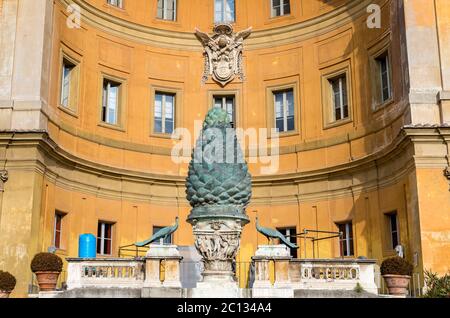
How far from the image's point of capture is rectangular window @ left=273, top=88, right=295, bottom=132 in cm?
2158

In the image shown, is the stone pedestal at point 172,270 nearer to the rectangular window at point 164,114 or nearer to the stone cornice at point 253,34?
the rectangular window at point 164,114

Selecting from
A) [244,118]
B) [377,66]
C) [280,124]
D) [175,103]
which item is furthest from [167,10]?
[377,66]

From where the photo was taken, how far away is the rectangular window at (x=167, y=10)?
73.8 ft

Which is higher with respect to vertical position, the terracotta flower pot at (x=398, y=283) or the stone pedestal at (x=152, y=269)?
the stone pedestal at (x=152, y=269)

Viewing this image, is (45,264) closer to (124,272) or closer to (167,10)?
(124,272)

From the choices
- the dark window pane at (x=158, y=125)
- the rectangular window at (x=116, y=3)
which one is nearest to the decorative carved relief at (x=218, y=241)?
the dark window pane at (x=158, y=125)

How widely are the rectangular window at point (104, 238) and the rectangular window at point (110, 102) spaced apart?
134 inches

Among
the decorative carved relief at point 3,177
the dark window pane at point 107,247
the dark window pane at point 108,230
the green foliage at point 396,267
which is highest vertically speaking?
the decorative carved relief at point 3,177

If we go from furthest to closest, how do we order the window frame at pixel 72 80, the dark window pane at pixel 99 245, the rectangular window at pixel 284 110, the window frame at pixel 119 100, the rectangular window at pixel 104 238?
the rectangular window at pixel 284 110, the window frame at pixel 119 100, the rectangular window at pixel 104 238, the dark window pane at pixel 99 245, the window frame at pixel 72 80

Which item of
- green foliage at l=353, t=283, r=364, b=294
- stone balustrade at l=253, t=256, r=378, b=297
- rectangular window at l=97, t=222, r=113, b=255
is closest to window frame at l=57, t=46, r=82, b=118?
rectangular window at l=97, t=222, r=113, b=255

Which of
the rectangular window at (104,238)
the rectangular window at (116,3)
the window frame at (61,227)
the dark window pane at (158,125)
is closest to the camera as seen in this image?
the window frame at (61,227)

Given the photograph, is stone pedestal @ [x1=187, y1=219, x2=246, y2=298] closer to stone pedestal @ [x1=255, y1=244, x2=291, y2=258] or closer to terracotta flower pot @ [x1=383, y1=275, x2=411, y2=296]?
stone pedestal @ [x1=255, y1=244, x2=291, y2=258]

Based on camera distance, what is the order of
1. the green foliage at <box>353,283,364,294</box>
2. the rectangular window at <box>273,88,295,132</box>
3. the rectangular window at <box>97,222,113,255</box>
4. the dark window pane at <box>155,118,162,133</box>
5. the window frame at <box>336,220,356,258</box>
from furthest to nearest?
the dark window pane at <box>155,118,162,133</box> → the rectangular window at <box>273,88,295,132</box> → the rectangular window at <box>97,222,113,255</box> → the window frame at <box>336,220,356,258</box> → the green foliage at <box>353,283,364,294</box>

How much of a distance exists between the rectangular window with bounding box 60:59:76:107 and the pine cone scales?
30.1 ft
